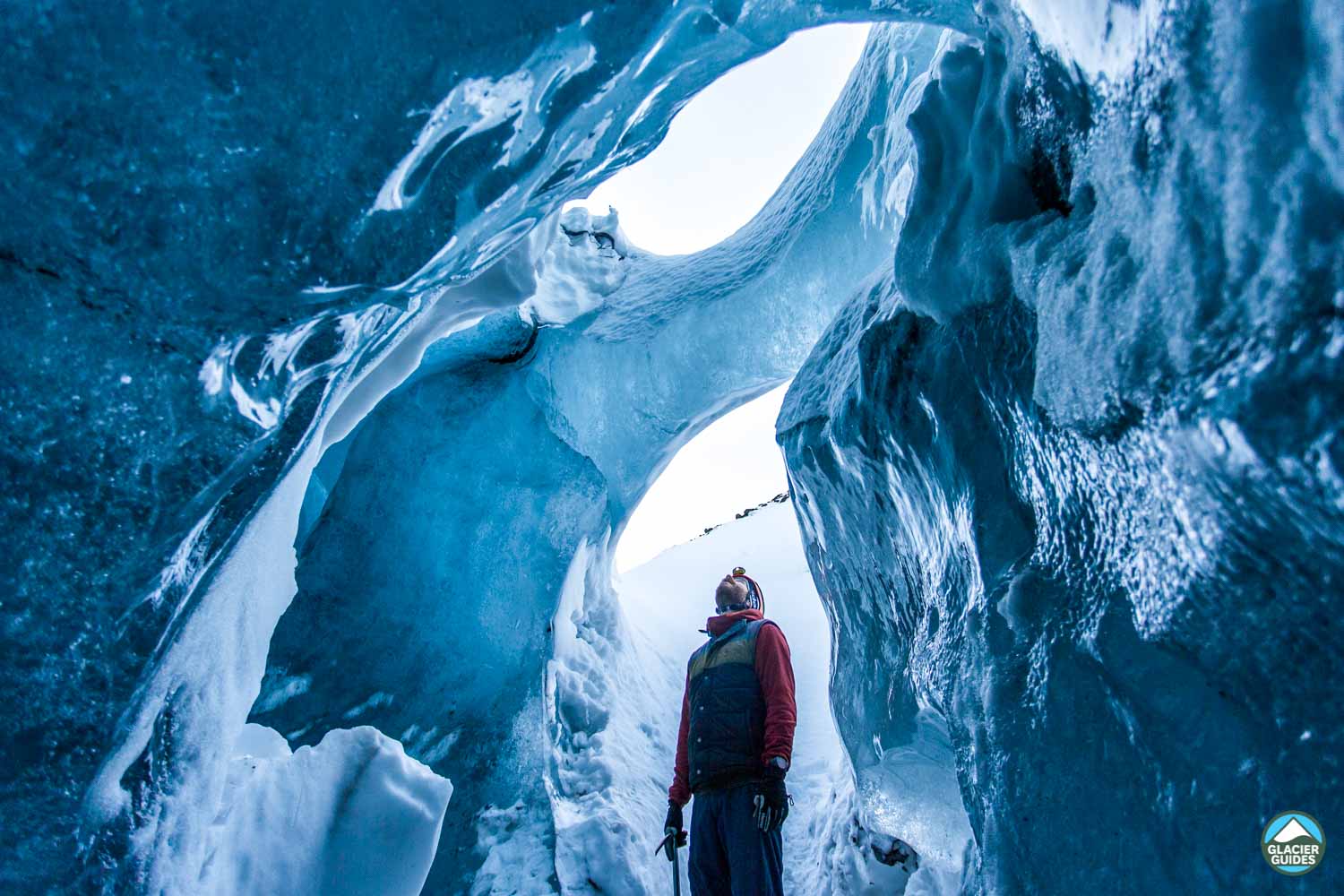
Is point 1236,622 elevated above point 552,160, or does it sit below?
below

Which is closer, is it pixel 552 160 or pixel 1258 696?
pixel 1258 696

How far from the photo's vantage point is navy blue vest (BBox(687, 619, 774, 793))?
3.10 m

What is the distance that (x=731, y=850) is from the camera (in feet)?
9.52

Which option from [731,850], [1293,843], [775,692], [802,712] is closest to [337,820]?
[731,850]

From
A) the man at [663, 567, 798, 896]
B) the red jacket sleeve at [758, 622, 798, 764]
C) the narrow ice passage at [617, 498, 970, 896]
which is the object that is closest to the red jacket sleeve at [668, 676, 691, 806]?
the man at [663, 567, 798, 896]

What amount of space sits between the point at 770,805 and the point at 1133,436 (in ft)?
7.06

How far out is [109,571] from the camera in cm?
156

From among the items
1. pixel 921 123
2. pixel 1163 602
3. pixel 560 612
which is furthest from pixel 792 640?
pixel 1163 602

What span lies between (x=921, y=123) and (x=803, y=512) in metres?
2.16

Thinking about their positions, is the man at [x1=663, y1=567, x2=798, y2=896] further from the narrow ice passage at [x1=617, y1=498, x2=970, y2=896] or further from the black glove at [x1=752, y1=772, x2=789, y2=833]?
the narrow ice passage at [x1=617, y1=498, x2=970, y2=896]

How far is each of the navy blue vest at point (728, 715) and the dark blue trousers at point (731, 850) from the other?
0.07m

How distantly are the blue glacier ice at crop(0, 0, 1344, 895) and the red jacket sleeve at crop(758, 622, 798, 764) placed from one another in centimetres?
47

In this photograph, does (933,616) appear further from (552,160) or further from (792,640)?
(792,640)

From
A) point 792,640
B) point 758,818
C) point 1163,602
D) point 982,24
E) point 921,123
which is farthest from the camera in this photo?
point 792,640
